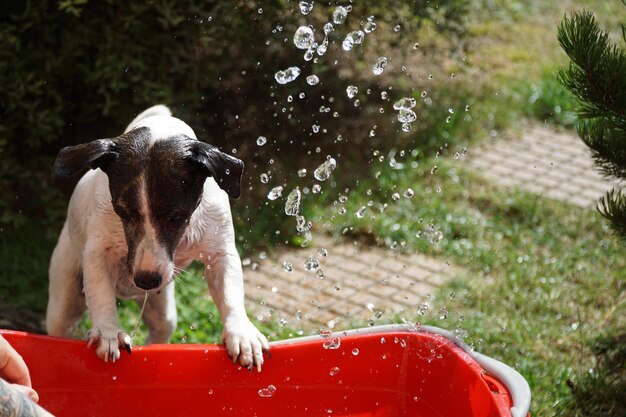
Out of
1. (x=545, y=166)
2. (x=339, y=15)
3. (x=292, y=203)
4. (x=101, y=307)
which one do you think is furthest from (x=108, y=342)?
(x=545, y=166)

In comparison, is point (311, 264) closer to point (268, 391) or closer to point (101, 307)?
point (268, 391)

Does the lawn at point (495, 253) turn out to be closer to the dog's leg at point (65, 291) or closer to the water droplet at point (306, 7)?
the dog's leg at point (65, 291)

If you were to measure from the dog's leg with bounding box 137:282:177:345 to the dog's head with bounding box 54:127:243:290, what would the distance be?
853 millimetres

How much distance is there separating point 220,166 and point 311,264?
6.53ft

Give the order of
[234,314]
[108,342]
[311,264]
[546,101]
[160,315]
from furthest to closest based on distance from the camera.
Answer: [546,101] → [311,264] → [160,315] → [234,314] → [108,342]

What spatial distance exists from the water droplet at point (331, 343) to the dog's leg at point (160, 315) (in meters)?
0.92

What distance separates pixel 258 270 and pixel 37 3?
2084 mm

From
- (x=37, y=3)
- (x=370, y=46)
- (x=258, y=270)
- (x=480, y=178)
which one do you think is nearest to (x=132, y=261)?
(x=258, y=270)

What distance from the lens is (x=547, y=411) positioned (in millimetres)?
4488

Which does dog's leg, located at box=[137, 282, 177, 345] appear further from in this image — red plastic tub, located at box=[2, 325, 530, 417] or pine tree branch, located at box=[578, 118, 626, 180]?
pine tree branch, located at box=[578, 118, 626, 180]

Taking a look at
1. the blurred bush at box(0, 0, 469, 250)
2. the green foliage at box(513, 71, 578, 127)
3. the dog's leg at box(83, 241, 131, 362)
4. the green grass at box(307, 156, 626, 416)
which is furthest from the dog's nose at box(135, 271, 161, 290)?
the green foliage at box(513, 71, 578, 127)

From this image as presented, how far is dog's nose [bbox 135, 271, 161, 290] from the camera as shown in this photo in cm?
367

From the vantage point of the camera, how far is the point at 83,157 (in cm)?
372

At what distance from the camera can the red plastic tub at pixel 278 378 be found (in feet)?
13.0
